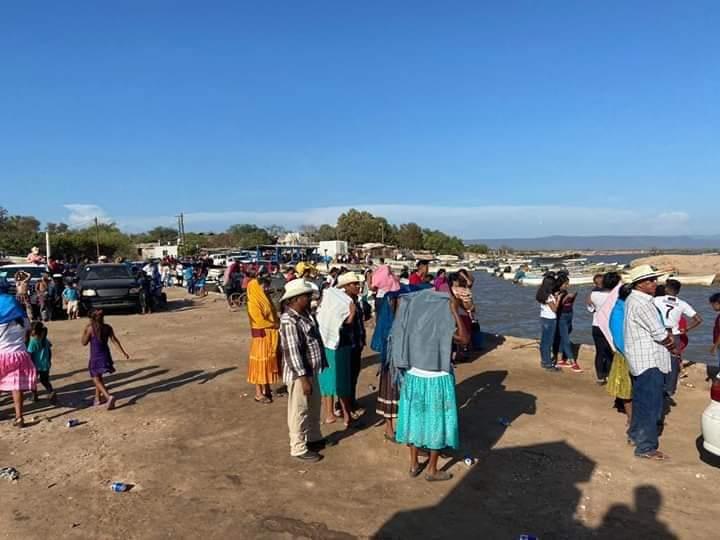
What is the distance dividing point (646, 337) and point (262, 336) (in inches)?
167

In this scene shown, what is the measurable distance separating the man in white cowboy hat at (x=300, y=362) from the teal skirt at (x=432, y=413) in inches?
37.1

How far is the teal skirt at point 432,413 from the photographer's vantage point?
453 cm

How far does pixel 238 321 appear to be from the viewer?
576 inches

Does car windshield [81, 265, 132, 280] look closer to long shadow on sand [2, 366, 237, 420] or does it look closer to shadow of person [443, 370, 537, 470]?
long shadow on sand [2, 366, 237, 420]

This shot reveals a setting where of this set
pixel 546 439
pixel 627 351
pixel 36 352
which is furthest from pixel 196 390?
pixel 627 351

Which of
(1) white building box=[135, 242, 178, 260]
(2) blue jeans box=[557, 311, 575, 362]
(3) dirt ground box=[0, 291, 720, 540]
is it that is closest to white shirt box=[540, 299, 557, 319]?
(2) blue jeans box=[557, 311, 575, 362]

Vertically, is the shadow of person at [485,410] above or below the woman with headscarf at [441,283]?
below

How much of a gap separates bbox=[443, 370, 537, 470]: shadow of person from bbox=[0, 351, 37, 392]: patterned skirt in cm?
461

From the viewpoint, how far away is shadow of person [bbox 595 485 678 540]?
3732mm

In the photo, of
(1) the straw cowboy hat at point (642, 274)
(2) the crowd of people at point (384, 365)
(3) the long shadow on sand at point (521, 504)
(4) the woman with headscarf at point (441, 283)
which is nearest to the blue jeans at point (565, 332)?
(4) the woman with headscarf at point (441, 283)

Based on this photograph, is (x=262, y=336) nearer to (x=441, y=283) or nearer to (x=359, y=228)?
(x=441, y=283)

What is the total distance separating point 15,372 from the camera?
5.89m

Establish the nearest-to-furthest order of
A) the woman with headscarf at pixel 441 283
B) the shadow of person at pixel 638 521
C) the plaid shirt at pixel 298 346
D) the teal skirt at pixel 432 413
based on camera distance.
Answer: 1. the shadow of person at pixel 638 521
2. the teal skirt at pixel 432 413
3. the plaid shirt at pixel 298 346
4. the woman with headscarf at pixel 441 283

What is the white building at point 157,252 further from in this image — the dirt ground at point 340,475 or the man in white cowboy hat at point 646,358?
the man in white cowboy hat at point 646,358
